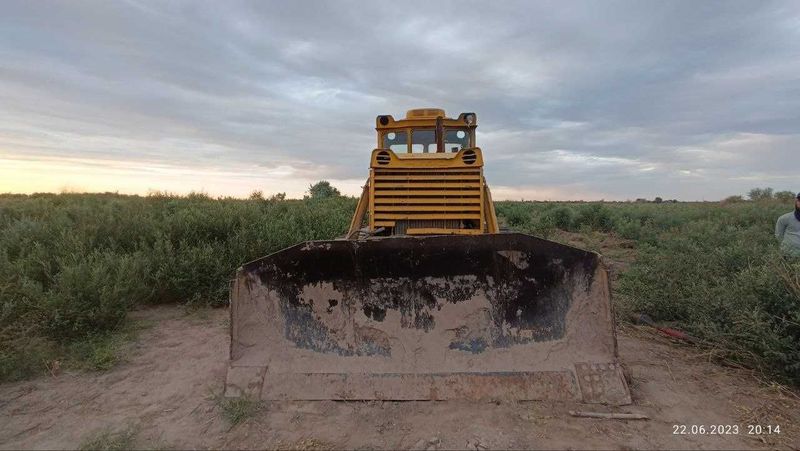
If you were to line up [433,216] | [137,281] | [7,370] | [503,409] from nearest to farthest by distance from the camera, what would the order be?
[503,409] < [7,370] < [433,216] < [137,281]

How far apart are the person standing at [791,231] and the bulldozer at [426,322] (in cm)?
423

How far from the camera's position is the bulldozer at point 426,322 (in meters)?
3.72

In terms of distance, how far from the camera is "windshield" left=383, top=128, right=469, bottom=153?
22.5 ft

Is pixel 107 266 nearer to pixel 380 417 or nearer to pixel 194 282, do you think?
pixel 194 282

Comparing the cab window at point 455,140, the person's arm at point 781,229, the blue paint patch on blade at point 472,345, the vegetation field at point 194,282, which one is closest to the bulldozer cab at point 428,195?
the cab window at point 455,140

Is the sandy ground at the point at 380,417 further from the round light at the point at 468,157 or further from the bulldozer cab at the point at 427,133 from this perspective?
the bulldozer cab at the point at 427,133

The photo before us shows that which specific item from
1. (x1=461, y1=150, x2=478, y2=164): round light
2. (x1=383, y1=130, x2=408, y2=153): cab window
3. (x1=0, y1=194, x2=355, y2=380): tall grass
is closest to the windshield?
(x1=383, y1=130, x2=408, y2=153): cab window

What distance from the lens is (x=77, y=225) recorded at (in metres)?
8.48

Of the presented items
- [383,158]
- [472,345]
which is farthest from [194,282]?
[472,345]

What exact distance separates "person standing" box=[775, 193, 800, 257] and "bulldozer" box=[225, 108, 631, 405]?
423cm

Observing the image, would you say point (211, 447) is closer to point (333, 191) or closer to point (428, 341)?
point (428, 341)

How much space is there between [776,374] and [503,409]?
2.61 meters

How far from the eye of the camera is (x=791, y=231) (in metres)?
6.56

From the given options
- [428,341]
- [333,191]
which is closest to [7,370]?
[428,341]
